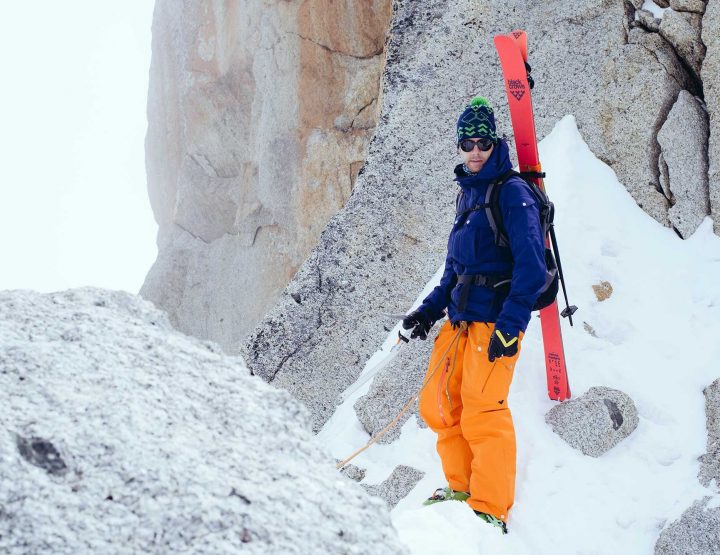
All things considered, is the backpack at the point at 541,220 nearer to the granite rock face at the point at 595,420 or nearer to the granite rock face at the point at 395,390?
the granite rock face at the point at 595,420

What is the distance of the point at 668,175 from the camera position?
7.37 m

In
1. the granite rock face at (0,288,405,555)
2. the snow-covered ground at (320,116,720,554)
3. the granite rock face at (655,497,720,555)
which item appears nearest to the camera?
the granite rock face at (0,288,405,555)

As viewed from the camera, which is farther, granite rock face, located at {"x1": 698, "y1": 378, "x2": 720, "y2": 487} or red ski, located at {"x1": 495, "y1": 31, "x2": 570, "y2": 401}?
red ski, located at {"x1": 495, "y1": 31, "x2": 570, "y2": 401}

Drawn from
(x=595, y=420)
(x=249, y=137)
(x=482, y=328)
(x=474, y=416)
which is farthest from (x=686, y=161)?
(x=249, y=137)

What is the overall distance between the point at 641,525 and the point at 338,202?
1027cm

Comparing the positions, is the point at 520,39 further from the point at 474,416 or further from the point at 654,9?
the point at 474,416

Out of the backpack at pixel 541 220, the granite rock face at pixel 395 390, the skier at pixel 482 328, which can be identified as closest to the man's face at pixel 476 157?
the skier at pixel 482 328

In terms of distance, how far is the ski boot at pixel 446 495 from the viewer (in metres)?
→ 4.93

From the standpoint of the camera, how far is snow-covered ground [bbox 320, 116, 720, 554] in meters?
4.70

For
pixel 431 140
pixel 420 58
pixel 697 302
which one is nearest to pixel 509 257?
pixel 697 302

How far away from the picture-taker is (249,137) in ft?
55.5

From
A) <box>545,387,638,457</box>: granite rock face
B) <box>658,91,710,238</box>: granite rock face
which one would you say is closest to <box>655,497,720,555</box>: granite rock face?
<box>545,387,638,457</box>: granite rock face

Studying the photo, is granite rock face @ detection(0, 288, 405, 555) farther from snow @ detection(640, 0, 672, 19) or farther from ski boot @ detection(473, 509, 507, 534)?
snow @ detection(640, 0, 672, 19)

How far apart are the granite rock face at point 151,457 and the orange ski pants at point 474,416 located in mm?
2331
